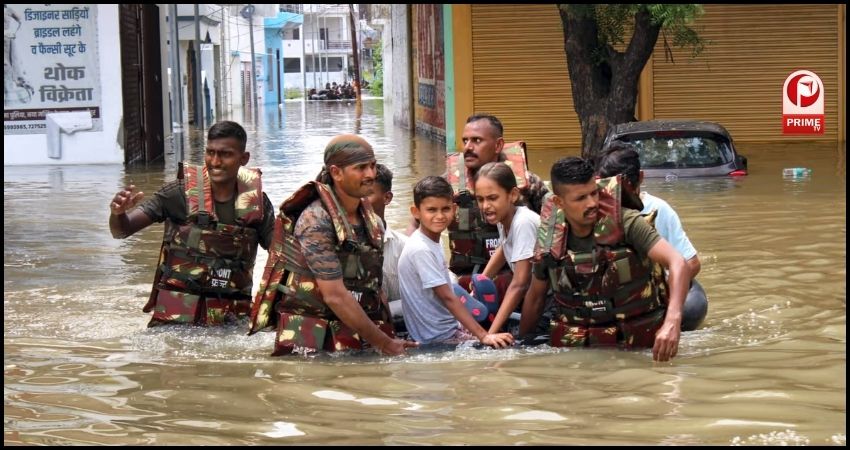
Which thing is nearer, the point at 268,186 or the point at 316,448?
the point at 316,448

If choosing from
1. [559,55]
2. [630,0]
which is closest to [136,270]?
[630,0]

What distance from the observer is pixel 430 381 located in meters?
6.32

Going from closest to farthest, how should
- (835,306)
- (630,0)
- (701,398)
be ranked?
(701,398)
(835,306)
(630,0)

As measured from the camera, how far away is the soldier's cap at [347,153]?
250 inches

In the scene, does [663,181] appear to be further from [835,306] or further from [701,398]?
[701,398]

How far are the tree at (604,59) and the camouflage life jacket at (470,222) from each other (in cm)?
1039

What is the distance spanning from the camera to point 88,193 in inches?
677

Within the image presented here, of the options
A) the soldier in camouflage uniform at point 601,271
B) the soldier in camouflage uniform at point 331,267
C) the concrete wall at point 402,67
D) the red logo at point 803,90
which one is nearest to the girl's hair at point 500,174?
the soldier in camouflage uniform at point 601,271

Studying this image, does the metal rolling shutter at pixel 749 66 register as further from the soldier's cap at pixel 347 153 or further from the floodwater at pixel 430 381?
the soldier's cap at pixel 347 153

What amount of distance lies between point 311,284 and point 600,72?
1301cm

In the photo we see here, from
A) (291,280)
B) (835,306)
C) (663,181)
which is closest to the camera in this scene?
(291,280)

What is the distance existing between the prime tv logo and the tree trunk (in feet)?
23.6

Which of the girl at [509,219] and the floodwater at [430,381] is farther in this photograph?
the girl at [509,219]

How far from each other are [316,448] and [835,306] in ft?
15.0
